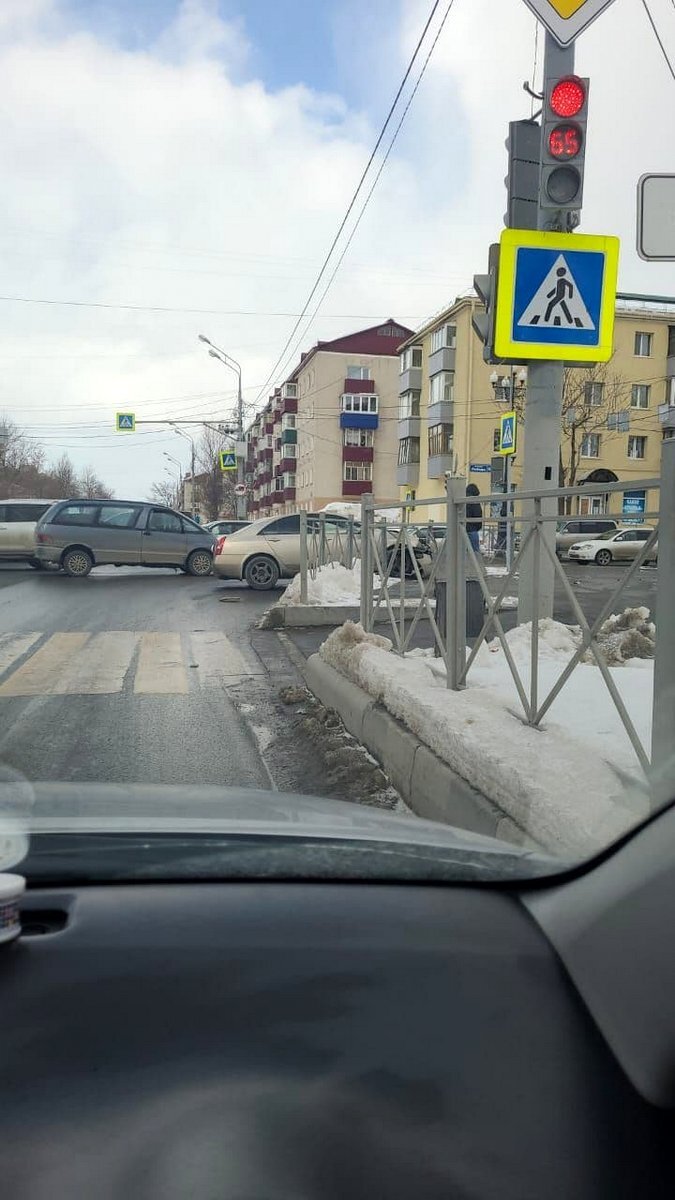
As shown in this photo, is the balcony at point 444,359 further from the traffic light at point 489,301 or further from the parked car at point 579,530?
the parked car at point 579,530

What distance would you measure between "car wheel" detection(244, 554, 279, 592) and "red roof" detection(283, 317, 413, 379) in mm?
51547

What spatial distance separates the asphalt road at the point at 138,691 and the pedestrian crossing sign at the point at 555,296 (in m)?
3.33

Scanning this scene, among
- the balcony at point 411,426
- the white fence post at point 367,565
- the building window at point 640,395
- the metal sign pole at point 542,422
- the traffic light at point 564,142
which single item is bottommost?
the white fence post at point 367,565

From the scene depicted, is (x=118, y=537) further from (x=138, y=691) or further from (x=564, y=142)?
(x=564, y=142)

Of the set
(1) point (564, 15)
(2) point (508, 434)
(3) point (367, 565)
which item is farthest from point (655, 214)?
(2) point (508, 434)

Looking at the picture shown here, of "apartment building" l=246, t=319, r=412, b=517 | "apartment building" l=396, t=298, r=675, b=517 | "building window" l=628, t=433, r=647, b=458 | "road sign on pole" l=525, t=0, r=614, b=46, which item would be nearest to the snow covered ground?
"road sign on pole" l=525, t=0, r=614, b=46

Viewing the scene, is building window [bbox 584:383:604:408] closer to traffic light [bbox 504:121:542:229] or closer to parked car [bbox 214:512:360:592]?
parked car [bbox 214:512:360:592]

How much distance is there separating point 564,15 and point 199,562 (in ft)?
49.4

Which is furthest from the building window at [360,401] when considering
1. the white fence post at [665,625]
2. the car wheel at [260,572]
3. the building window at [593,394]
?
the white fence post at [665,625]

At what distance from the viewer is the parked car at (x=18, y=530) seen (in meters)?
20.8

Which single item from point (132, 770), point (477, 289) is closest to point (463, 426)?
point (477, 289)

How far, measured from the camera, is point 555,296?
259 inches

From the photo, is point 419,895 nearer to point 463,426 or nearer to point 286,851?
point 286,851

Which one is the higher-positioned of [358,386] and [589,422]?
[358,386]
